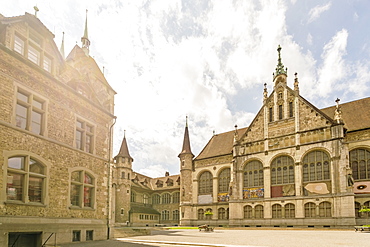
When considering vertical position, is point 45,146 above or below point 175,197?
above

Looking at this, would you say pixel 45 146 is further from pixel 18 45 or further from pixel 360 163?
pixel 360 163

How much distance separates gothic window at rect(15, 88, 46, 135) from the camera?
45.6 feet

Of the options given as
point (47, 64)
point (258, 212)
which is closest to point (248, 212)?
point (258, 212)

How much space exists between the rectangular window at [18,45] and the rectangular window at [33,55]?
0.43 m

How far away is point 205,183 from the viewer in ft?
149

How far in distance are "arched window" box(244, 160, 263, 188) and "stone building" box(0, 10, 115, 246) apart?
938 inches

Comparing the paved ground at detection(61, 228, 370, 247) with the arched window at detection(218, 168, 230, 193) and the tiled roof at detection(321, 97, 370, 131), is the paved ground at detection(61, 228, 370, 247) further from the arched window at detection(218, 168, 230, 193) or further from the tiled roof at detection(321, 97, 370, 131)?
the arched window at detection(218, 168, 230, 193)

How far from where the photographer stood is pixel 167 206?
5572 cm

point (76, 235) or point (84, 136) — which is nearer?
point (76, 235)

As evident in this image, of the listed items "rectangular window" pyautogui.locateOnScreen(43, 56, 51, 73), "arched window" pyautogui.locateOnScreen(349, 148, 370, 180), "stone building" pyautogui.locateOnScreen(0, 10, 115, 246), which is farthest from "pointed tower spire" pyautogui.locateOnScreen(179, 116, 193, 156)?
"rectangular window" pyautogui.locateOnScreen(43, 56, 51, 73)

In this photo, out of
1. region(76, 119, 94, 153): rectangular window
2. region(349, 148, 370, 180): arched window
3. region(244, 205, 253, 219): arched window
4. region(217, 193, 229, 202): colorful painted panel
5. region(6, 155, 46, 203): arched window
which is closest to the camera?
region(6, 155, 46, 203): arched window

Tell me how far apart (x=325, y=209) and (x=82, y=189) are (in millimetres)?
26710

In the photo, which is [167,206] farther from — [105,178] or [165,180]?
[105,178]

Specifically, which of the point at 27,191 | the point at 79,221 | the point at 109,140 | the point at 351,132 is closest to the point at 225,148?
the point at 351,132
